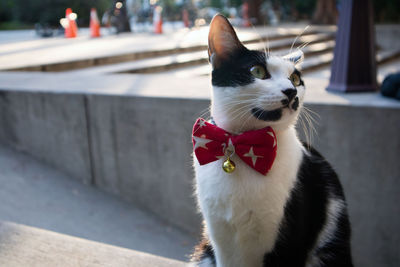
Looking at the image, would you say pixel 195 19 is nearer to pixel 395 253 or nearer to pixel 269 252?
pixel 395 253

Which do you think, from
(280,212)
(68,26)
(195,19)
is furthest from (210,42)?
(195,19)

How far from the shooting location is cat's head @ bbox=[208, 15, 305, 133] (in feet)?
4.37

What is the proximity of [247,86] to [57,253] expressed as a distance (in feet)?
4.27

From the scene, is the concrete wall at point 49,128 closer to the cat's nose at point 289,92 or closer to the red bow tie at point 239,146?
the red bow tie at point 239,146

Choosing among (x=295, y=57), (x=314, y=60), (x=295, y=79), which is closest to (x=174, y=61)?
(x=314, y=60)

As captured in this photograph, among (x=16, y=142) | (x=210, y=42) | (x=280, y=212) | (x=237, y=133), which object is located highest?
(x=210, y=42)

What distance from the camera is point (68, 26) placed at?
12578mm

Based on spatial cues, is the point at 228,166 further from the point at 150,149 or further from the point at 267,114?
the point at 150,149

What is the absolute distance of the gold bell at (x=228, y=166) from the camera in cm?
136

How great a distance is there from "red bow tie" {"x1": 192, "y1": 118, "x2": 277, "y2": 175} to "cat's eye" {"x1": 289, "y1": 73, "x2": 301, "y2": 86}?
199mm

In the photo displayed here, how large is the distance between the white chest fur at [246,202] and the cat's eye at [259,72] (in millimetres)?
215

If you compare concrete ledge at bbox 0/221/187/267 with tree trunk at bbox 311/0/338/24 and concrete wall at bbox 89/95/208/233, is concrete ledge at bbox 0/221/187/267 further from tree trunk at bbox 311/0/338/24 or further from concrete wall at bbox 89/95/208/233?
tree trunk at bbox 311/0/338/24

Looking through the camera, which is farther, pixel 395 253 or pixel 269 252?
pixel 395 253

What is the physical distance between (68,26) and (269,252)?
12.4 meters
